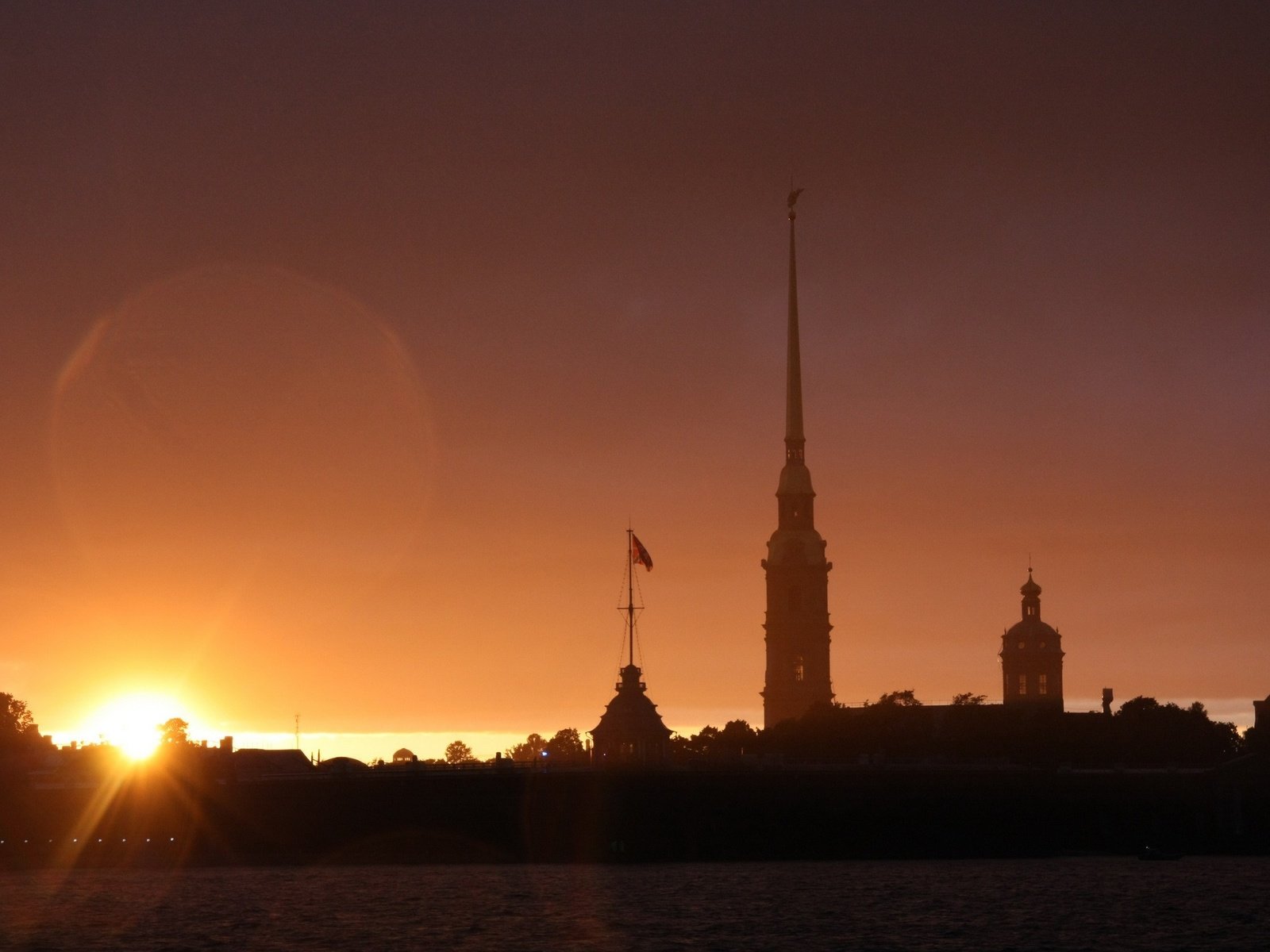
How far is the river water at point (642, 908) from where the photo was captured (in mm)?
127375

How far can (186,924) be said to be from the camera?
13588cm

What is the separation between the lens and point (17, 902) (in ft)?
497

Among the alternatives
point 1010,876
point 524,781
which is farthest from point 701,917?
point 524,781

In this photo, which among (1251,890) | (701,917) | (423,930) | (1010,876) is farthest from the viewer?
(1010,876)

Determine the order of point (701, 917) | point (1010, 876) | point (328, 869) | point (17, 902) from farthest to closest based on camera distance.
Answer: point (328, 869) → point (1010, 876) → point (17, 902) → point (701, 917)

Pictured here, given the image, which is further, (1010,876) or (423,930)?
(1010,876)

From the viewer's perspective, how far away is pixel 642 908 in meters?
146

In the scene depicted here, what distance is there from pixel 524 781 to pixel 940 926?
67236 mm

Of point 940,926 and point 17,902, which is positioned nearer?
point 940,926

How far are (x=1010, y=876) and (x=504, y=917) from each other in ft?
175

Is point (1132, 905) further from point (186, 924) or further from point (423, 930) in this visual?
point (186, 924)

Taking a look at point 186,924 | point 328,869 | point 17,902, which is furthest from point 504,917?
point 328,869

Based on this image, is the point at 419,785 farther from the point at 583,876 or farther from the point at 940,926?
the point at 940,926

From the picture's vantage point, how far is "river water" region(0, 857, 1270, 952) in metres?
127
